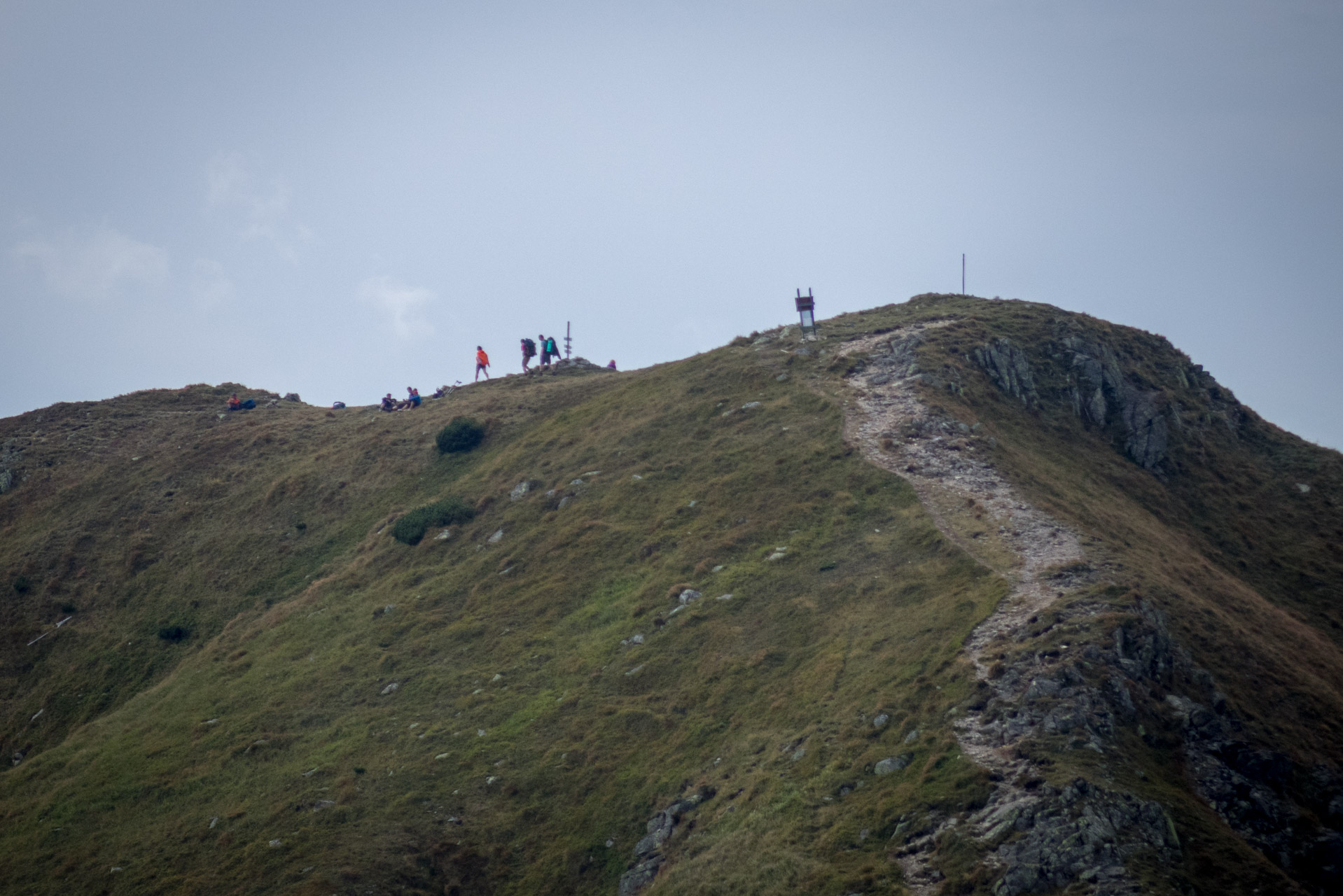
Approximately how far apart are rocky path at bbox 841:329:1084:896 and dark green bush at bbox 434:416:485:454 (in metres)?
23.6

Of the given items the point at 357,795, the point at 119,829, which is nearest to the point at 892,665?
the point at 357,795

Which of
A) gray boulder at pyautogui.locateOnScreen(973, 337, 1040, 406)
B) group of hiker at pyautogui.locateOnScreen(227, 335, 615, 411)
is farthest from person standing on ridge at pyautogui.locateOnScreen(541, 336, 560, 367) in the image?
gray boulder at pyautogui.locateOnScreen(973, 337, 1040, 406)

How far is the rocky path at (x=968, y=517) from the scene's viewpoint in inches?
746

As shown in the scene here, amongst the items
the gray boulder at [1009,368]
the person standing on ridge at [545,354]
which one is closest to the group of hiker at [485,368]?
the person standing on ridge at [545,354]

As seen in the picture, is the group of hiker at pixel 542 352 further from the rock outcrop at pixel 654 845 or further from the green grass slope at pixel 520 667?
the rock outcrop at pixel 654 845

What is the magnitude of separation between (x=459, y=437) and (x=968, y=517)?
1329 inches

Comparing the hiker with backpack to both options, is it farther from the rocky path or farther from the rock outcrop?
the rock outcrop

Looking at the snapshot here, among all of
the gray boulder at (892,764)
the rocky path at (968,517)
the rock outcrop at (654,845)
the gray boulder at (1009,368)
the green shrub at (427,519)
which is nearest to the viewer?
the rocky path at (968,517)

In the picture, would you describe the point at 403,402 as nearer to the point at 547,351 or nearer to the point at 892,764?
the point at 547,351

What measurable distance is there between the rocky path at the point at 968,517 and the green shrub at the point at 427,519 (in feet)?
66.2

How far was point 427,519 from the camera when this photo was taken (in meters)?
46.5

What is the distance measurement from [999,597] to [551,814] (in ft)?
48.7

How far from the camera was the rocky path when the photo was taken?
62.2 ft

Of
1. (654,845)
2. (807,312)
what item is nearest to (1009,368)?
(807,312)
